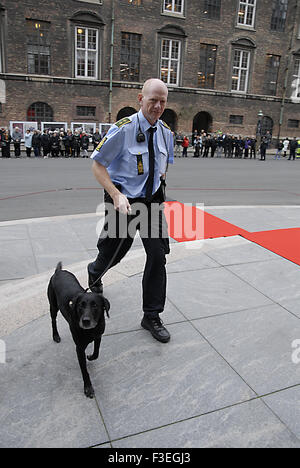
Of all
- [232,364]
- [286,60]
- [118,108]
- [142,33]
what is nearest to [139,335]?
[232,364]

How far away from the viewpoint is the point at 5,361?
9.00 ft

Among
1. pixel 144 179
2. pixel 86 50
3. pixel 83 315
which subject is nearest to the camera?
pixel 83 315

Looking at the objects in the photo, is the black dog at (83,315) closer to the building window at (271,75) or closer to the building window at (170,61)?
the building window at (170,61)

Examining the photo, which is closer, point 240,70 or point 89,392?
point 89,392

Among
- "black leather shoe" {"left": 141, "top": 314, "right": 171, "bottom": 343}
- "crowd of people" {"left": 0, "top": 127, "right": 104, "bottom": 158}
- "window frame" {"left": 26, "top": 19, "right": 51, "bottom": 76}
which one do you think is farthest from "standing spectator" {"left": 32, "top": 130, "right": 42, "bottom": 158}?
"black leather shoe" {"left": 141, "top": 314, "right": 171, "bottom": 343}

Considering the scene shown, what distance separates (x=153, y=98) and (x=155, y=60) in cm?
2732

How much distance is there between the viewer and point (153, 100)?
281 cm

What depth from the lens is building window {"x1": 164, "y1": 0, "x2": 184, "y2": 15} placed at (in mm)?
26658

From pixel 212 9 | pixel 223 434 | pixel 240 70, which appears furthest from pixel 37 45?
pixel 223 434

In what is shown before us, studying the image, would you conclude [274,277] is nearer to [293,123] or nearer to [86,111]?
[86,111]

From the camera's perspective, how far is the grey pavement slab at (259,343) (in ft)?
8.77

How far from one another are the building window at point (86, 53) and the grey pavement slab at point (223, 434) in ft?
88.2

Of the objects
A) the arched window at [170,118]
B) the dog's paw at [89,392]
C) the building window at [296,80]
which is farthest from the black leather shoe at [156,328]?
the building window at [296,80]

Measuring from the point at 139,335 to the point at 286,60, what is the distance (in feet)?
114
